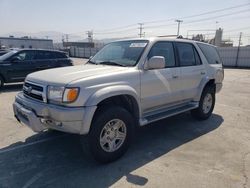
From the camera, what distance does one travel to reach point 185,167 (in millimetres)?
3566

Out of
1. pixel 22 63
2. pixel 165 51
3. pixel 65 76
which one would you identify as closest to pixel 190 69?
pixel 165 51

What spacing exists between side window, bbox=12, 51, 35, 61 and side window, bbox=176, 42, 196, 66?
7638mm

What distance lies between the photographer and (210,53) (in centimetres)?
616

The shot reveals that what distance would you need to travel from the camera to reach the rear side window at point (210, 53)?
585 centimetres

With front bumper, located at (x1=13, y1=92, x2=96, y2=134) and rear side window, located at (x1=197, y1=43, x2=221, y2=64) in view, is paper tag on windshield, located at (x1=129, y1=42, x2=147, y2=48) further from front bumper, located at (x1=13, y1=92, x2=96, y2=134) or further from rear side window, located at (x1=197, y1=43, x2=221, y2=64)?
rear side window, located at (x1=197, y1=43, x2=221, y2=64)

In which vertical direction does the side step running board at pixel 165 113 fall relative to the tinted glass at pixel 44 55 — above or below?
below

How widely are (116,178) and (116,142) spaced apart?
0.65 m

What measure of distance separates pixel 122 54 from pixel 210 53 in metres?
2.85

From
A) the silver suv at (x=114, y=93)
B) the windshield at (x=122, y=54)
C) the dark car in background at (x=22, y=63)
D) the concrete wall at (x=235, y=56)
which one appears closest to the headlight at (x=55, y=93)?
the silver suv at (x=114, y=93)

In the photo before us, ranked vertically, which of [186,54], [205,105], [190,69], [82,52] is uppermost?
[186,54]

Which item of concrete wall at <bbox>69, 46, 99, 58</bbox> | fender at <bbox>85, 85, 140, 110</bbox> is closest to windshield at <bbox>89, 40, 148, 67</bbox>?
fender at <bbox>85, 85, 140, 110</bbox>

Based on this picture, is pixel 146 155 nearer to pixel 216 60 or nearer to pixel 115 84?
pixel 115 84

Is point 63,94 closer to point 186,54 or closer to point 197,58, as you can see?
point 186,54

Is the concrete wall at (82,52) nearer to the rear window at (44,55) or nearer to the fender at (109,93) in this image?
the rear window at (44,55)
